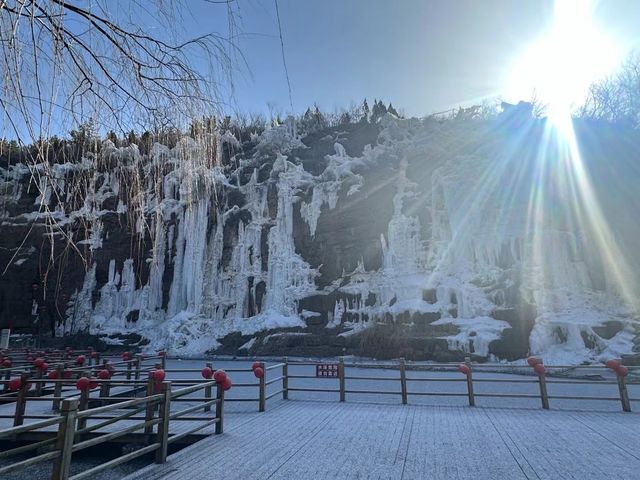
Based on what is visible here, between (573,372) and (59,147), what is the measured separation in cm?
1623

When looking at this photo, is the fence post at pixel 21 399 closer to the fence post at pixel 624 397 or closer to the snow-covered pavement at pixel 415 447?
the snow-covered pavement at pixel 415 447

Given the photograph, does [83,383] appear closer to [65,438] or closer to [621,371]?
[65,438]

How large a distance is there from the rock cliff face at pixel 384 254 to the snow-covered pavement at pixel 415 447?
10.2 m

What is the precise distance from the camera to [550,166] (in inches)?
816

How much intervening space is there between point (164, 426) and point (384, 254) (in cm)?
1835

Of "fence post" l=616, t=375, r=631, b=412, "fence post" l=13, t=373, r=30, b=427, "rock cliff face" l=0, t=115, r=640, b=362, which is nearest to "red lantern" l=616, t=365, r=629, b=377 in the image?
"fence post" l=616, t=375, r=631, b=412

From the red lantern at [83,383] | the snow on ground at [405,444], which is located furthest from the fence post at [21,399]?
the red lantern at [83,383]

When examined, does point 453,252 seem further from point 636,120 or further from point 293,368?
point 636,120

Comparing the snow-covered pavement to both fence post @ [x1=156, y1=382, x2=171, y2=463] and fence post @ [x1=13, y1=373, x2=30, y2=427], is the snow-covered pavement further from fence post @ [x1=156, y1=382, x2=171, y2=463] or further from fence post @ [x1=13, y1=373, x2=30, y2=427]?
fence post @ [x1=13, y1=373, x2=30, y2=427]

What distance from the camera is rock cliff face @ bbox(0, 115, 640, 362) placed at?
690 inches

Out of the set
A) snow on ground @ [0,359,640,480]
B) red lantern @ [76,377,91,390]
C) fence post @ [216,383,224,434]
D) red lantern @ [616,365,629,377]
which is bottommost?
snow on ground @ [0,359,640,480]

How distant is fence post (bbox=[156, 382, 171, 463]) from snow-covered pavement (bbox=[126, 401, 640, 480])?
0.40 feet

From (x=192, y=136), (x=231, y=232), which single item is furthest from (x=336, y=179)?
(x=192, y=136)

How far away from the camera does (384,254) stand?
71.3ft
